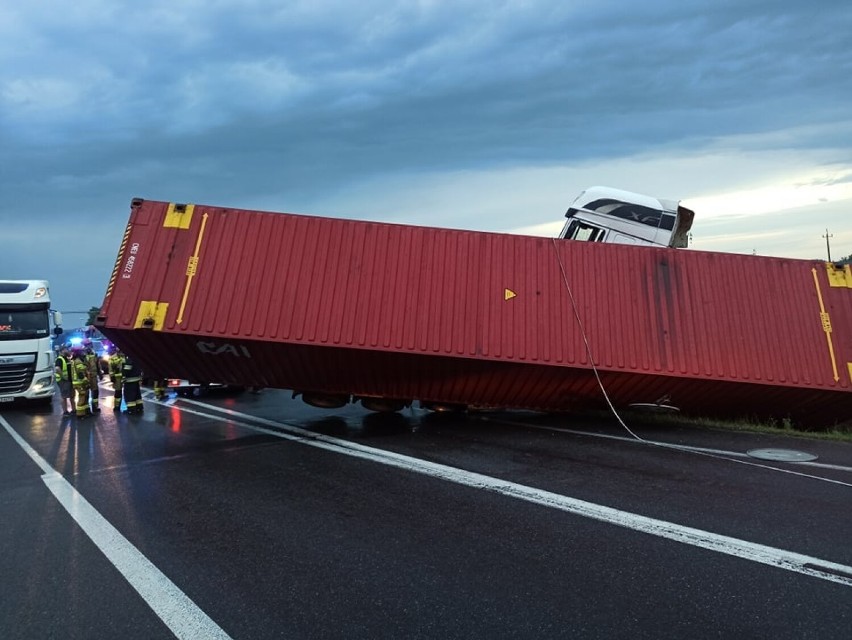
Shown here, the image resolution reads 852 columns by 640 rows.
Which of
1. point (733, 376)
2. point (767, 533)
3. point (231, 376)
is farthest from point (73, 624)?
point (733, 376)

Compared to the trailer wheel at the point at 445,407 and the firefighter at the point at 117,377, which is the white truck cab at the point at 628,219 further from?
the firefighter at the point at 117,377

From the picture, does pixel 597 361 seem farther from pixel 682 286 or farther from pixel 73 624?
pixel 73 624

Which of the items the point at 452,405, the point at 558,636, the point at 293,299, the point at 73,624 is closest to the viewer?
the point at 558,636

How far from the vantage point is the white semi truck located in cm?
1327

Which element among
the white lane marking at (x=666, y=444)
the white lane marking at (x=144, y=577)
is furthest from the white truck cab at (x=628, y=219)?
the white lane marking at (x=144, y=577)

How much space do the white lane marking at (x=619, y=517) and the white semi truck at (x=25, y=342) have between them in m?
9.57

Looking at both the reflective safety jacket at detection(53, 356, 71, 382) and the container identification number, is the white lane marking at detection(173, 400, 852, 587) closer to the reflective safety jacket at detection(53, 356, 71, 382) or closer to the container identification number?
the container identification number

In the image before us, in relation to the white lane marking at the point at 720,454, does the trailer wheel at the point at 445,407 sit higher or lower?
higher

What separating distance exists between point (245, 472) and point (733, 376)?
728 centimetres

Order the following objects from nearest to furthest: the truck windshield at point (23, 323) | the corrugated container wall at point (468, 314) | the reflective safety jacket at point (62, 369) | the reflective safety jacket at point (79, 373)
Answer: the corrugated container wall at point (468, 314) → the reflective safety jacket at point (79, 373) → the reflective safety jacket at point (62, 369) → the truck windshield at point (23, 323)

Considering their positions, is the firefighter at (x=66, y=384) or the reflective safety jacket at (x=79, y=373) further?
the firefighter at (x=66, y=384)

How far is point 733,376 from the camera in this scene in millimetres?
8516

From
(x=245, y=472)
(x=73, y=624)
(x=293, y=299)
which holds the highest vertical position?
(x=293, y=299)

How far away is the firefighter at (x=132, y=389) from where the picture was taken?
40.3 ft
